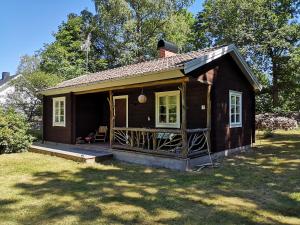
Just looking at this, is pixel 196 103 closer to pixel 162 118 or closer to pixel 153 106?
pixel 162 118

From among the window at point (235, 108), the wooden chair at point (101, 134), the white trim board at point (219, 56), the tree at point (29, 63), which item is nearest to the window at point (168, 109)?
the white trim board at point (219, 56)

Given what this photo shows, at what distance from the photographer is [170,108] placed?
34.0ft

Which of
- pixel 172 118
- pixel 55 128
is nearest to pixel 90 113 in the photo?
pixel 55 128

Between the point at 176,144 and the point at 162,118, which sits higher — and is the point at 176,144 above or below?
below

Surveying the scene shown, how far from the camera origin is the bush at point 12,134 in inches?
443

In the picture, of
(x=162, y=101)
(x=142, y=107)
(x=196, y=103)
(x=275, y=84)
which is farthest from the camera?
(x=275, y=84)

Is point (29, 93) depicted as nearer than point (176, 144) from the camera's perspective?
No

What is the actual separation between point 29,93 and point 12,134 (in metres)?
9.20

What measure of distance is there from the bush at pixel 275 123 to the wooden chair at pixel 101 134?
1202 centimetres

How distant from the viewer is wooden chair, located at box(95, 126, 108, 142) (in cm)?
1301

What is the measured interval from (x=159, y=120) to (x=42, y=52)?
61.8 ft

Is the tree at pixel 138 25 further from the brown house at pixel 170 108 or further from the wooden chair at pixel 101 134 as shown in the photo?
the wooden chair at pixel 101 134

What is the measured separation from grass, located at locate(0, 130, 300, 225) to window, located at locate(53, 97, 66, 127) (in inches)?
172

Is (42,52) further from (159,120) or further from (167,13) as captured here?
(159,120)
